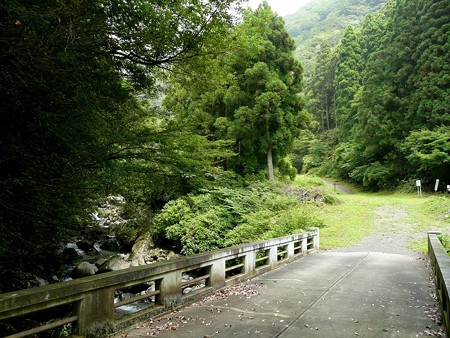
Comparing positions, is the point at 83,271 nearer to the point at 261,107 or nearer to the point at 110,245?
the point at 110,245

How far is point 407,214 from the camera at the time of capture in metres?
19.0

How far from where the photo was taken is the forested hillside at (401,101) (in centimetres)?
2484

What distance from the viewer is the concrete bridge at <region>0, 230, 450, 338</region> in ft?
12.2

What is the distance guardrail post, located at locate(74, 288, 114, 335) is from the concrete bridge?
0.04 ft

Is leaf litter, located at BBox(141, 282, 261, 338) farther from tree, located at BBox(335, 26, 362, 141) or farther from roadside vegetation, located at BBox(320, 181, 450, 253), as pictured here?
tree, located at BBox(335, 26, 362, 141)

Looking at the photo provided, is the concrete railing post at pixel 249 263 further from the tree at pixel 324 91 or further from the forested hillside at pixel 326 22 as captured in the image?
the forested hillside at pixel 326 22

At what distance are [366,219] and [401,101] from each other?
1411 cm

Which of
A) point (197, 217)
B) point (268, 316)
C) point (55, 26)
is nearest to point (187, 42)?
point (55, 26)

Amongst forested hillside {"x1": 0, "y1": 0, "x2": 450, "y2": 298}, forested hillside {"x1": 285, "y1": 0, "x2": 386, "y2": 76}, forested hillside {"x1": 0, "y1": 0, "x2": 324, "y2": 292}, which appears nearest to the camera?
forested hillside {"x1": 0, "y1": 0, "x2": 324, "y2": 292}

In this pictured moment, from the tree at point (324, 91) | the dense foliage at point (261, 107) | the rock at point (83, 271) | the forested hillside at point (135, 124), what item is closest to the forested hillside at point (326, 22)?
the tree at point (324, 91)

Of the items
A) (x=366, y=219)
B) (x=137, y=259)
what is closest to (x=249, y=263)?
(x=137, y=259)

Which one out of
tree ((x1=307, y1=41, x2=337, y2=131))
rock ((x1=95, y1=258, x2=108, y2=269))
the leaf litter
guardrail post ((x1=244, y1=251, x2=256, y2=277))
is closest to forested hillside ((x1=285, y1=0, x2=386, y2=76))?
tree ((x1=307, y1=41, x2=337, y2=131))

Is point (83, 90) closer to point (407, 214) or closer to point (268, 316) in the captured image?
point (268, 316)

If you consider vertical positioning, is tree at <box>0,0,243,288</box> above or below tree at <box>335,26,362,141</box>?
below
